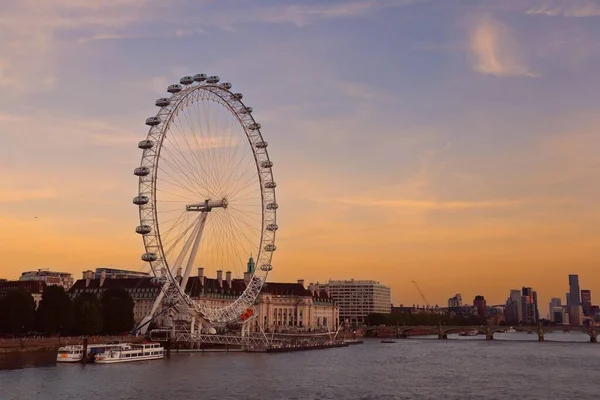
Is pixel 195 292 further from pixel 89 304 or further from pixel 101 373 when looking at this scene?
pixel 101 373

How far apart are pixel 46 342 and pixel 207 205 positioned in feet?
76.9

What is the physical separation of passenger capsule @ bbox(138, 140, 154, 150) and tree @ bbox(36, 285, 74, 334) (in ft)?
90.3

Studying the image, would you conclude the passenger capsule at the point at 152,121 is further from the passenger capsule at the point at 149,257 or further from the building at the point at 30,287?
the building at the point at 30,287

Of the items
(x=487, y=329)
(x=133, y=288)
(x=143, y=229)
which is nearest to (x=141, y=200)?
(x=143, y=229)

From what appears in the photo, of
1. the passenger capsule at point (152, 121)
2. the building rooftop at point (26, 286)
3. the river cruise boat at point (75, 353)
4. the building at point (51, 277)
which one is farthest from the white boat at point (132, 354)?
the building at point (51, 277)

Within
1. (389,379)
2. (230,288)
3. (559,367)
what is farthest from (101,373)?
(230,288)

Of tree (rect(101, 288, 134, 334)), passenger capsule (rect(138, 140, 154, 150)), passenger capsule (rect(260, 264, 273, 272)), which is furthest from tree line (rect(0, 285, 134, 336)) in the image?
passenger capsule (rect(138, 140, 154, 150))

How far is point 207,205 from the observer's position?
7381 cm

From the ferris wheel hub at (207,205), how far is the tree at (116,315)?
77.4ft

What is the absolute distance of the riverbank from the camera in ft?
226

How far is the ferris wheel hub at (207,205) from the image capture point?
72500 mm

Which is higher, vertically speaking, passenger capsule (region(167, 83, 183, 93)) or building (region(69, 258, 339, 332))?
passenger capsule (region(167, 83, 183, 93))

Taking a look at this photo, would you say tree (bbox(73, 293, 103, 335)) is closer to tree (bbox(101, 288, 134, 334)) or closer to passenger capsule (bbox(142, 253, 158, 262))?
tree (bbox(101, 288, 134, 334))

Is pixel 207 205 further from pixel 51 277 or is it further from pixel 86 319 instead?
pixel 51 277
